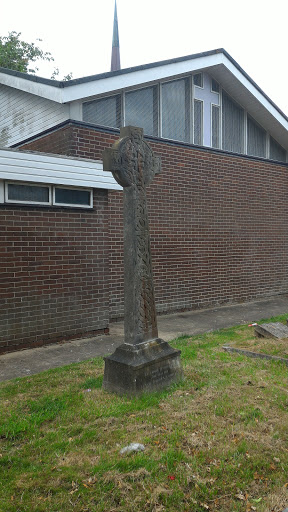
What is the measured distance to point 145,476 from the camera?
9.79 ft

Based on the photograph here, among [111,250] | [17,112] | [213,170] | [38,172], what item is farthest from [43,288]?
[213,170]

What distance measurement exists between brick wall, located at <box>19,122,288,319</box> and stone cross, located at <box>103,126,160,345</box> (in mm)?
4124

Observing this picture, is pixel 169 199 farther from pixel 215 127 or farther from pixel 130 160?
pixel 130 160

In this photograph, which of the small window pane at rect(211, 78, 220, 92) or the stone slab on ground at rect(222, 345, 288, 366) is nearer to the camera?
the stone slab on ground at rect(222, 345, 288, 366)

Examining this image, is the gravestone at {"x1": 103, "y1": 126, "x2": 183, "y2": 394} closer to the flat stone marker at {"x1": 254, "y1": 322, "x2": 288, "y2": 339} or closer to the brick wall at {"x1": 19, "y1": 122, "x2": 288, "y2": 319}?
the flat stone marker at {"x1": 254, "y1": 322, "x2": 288, "y2": 339}

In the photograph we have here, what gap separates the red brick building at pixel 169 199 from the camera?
286 inches

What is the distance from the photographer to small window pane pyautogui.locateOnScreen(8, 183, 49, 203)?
6.66 meters

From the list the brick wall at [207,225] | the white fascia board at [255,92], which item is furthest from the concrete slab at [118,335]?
the white fascia board at [255,92]

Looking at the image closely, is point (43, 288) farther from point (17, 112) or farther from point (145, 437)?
point (17, 112)

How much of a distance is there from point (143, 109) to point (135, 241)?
6471mm

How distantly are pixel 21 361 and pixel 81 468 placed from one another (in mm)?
3338

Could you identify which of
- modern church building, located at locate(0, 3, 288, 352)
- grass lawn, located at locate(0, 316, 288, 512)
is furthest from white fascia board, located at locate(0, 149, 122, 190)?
grass lawn, located at locate(0, 316, 288, 512)

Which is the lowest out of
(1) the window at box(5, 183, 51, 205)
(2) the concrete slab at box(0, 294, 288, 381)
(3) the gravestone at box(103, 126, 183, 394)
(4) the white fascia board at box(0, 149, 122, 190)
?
(2) the concrete slab at box(0, 294, 288, 381)

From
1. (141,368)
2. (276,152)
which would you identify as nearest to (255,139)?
(276,152)
